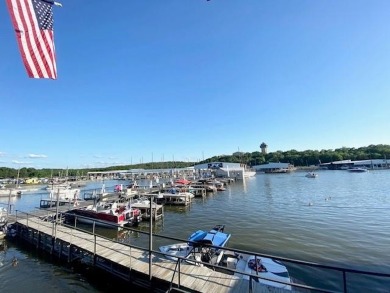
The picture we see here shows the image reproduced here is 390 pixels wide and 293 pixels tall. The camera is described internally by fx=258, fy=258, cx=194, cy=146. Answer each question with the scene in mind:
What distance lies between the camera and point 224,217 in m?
31.5

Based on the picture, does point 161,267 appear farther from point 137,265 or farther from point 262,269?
point 262,269

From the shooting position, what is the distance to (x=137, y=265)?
11.8 m

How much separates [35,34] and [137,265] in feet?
32.6

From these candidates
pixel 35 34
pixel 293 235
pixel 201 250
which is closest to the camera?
pixel 35 34

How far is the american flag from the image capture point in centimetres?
711

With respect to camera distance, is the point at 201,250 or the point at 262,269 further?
the point at 201,250

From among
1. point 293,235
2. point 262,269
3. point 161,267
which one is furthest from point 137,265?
point 293,235

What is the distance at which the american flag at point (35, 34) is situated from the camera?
23.3 ft

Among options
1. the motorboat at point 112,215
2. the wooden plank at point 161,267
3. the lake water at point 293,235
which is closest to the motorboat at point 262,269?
the lake water at point 293,235

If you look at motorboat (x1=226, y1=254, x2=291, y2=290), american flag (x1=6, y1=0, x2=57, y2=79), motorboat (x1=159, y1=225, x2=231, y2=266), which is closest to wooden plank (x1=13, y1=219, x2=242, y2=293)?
motorboat (x1=159, y1=225, x2=231, y2=266)

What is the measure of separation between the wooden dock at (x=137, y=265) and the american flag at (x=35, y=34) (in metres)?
7.75

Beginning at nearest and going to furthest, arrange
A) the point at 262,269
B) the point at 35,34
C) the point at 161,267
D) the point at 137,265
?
the point at 35,34
the point at 161,267
the point at 137,265
the point at 262,269

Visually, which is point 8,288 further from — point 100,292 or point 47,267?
point 100,292

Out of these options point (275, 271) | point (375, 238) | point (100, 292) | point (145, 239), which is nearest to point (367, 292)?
point (275, 271)
